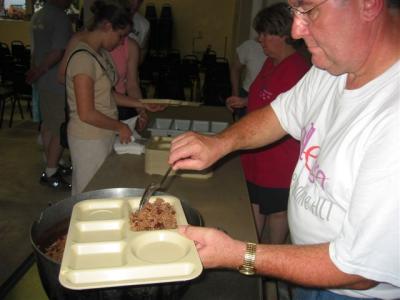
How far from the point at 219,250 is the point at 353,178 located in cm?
29

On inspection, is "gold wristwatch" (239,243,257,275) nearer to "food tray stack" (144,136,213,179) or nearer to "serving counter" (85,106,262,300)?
"serving counter" (85,106,262,300)

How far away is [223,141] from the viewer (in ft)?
3.99

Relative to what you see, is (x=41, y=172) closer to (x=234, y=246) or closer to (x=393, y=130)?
(x=234, y=246)

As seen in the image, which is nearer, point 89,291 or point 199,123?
point 89,291

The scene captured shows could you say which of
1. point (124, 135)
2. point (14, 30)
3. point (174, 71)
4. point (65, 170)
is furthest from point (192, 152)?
point (14, 30)

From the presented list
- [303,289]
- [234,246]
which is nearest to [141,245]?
[234,246]

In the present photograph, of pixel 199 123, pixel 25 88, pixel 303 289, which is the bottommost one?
pixel 25 88

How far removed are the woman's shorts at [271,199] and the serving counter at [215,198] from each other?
0.28m

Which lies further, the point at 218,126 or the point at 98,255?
the point at 218,126

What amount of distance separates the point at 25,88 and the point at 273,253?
479 centimetres

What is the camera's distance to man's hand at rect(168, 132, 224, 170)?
3.66 ft

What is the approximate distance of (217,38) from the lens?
8.27 m

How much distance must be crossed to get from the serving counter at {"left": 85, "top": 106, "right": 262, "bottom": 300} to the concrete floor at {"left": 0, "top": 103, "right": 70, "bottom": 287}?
927 millimetres

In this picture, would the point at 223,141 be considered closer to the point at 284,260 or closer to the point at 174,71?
the point at 284,260
